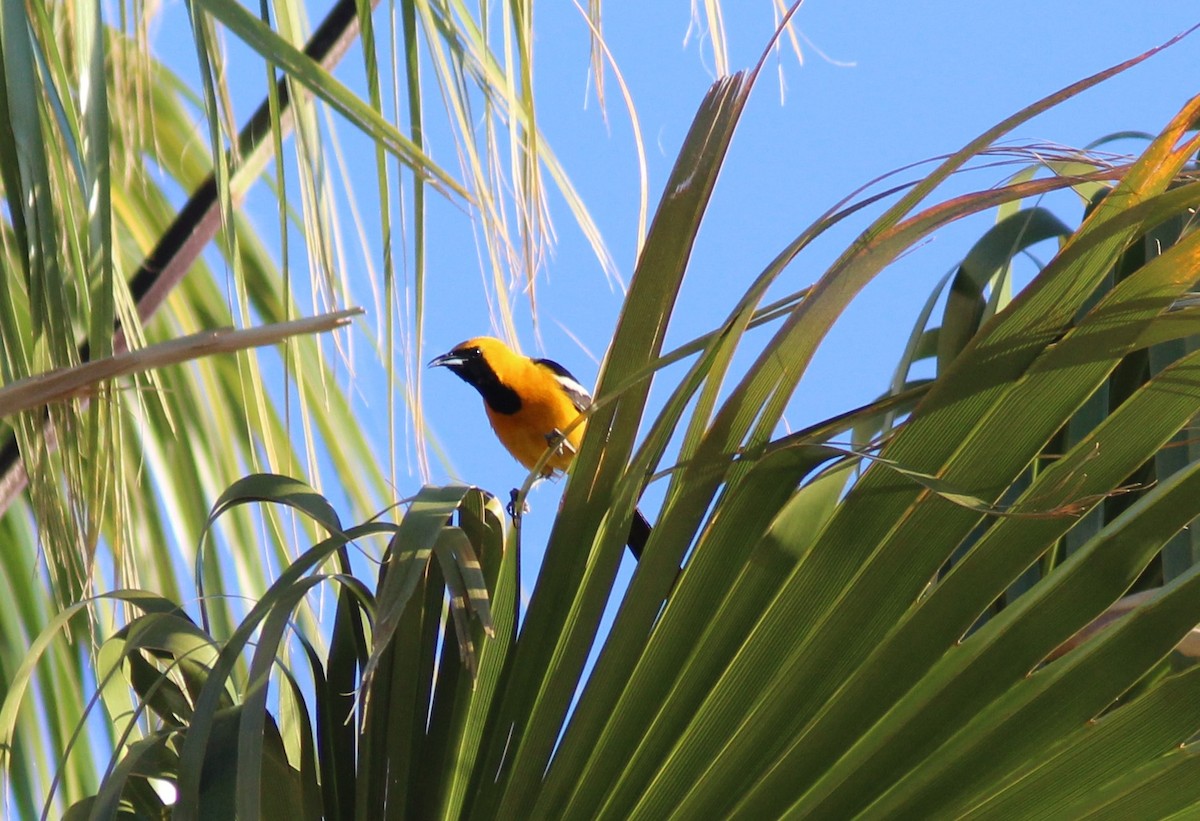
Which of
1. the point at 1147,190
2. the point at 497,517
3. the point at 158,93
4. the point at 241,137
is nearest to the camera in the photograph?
the point at 1147,190

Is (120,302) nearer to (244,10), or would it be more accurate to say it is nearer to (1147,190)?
(244,10)

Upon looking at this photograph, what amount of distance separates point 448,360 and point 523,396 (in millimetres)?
428

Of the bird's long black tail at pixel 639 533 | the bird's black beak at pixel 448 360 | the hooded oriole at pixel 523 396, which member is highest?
the bird's black beak at pixel 448 360

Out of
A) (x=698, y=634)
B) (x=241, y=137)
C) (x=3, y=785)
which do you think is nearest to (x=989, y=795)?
(x=698, y=634)

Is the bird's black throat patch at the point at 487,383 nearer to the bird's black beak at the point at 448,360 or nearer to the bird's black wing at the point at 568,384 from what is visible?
the bird's black beak at the point at 448,360

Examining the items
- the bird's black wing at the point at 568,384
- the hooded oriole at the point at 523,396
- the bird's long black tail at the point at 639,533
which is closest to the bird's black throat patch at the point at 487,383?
the hooded oriole at the point at 523,396

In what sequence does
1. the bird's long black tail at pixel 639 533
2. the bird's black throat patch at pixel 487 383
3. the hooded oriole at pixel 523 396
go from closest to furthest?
the bird's long black tail at pixel 639 533 < the hooded oriole at pixel 523 396 < the bird's black throat patch at pixel 487 383

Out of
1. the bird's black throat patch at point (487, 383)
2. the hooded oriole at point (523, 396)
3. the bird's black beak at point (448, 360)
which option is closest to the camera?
the hooded oriole at point (523, 396)

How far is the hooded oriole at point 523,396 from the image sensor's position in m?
3.52

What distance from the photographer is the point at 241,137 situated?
2.10 metres

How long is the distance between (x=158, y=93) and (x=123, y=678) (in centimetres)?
160

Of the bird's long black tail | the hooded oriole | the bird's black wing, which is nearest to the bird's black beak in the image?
the hooded oriole

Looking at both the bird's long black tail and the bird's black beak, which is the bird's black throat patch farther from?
the bird's long black tail

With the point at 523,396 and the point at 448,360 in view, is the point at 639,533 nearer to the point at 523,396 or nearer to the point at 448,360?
the point at 523,396
